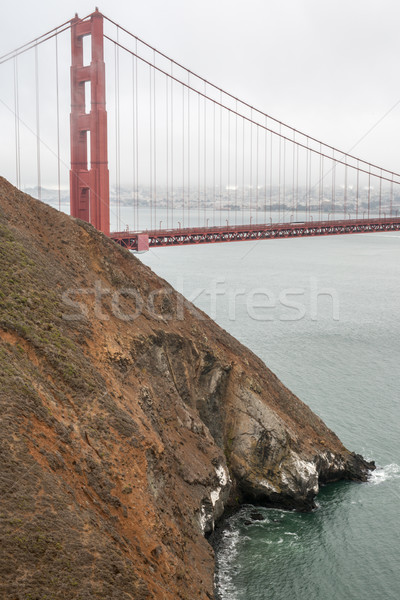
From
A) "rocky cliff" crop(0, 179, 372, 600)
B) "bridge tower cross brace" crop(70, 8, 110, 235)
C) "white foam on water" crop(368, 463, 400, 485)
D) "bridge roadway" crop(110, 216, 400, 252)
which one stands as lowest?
"white foam on water" crop(368, 463, 400, 485)

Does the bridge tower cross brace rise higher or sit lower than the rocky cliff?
higher

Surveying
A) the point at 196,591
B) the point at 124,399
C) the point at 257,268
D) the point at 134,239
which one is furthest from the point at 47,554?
the point at 257,268

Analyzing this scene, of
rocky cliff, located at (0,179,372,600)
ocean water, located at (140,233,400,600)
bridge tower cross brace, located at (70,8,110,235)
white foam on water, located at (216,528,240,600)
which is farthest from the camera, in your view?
bridge tower cross brace, located at (70,8,110,235)

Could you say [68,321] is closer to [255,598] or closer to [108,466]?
[108,466]

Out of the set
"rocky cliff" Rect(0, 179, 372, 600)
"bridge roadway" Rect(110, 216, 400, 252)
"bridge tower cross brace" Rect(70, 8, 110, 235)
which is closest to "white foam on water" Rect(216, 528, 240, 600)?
"rocky cliff" Rect(0, 179, 372, 600)

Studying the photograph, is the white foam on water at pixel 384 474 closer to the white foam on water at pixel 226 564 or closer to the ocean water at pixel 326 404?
the ocean water at pixel 326 404

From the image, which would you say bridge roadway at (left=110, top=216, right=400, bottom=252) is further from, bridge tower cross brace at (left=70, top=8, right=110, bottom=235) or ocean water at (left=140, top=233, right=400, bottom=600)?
ocean water at (left=140, top=233, right=400, bottom=600)

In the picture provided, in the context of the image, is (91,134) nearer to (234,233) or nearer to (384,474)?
(234,233)
